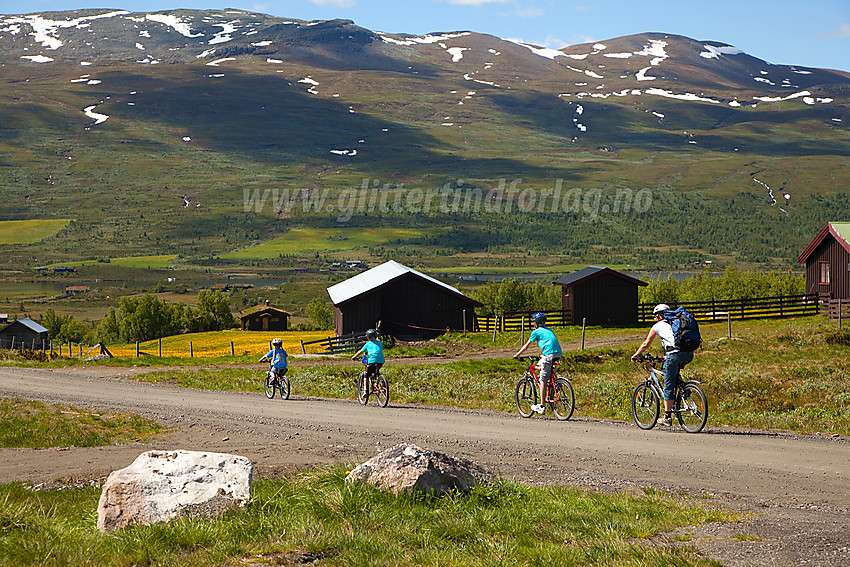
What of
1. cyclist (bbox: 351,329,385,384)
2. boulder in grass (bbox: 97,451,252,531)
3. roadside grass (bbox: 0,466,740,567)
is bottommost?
roadside grass (bbox: 0,466,740,567)

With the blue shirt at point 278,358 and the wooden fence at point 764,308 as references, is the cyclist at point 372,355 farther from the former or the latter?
the wooden fence at point 764,308

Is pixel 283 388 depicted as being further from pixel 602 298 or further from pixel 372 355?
pixel 602 298

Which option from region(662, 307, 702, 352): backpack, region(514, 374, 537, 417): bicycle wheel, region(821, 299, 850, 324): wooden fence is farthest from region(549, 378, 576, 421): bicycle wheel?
region(821, 299, 850, 324): wooden fence

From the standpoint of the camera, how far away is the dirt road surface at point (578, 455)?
336 inches

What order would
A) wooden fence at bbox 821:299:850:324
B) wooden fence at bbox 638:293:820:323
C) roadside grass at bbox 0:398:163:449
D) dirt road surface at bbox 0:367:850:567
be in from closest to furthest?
1. dirt road surface at bbox 0:367:850:567
2. roadside grass at bbox 0:398:163:449
3. wooden fence at bbox 821:299:850:324
4. wooden fence at bbox 638:293:820:323

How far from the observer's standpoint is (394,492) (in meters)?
9.33

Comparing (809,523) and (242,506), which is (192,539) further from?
(809,523)

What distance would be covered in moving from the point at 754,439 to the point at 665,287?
9896cm

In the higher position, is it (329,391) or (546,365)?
(546,365)

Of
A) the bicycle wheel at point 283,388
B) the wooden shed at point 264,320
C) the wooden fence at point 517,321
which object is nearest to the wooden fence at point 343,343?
the wooden fence at point 517,321

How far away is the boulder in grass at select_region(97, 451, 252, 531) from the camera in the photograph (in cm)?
862

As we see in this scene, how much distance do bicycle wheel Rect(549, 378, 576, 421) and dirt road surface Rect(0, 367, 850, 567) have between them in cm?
43

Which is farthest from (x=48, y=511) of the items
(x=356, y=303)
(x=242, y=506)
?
(x=356, y=303)

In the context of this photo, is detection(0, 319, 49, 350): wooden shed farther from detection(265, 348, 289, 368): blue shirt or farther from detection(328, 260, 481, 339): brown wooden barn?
detection(265, 348, 289, 368): blue shirt
